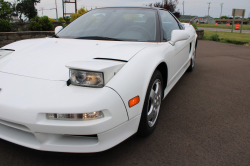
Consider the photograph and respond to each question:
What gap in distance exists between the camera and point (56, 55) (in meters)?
1.96

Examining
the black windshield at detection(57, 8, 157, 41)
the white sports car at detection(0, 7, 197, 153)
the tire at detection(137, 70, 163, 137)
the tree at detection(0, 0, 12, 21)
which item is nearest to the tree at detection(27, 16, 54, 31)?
the tree at detection(0, 0, 12, 21)

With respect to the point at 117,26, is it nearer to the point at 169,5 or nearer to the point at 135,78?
the point at 135,78

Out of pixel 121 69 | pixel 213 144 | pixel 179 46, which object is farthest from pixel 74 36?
pixel 213 144

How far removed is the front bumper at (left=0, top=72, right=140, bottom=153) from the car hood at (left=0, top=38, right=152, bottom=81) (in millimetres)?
170

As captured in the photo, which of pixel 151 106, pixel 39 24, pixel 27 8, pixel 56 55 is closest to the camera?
pixel 56 55

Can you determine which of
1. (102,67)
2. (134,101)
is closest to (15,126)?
(102,67)

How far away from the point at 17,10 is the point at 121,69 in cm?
6549

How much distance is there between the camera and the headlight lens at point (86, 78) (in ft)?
4.81

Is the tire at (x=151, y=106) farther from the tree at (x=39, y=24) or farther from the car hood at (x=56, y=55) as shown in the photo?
the tree at (x=39, y=24)

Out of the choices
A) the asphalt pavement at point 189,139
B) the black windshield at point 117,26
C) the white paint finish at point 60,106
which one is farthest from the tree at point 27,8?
the white paint finish at point 60,106

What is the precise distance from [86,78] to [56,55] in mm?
656

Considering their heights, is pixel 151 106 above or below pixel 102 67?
below

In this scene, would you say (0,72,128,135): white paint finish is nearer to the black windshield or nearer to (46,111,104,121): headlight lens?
(46,111,104,121): headlight lens

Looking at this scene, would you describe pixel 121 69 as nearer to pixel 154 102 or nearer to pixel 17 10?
pixel 154 102
